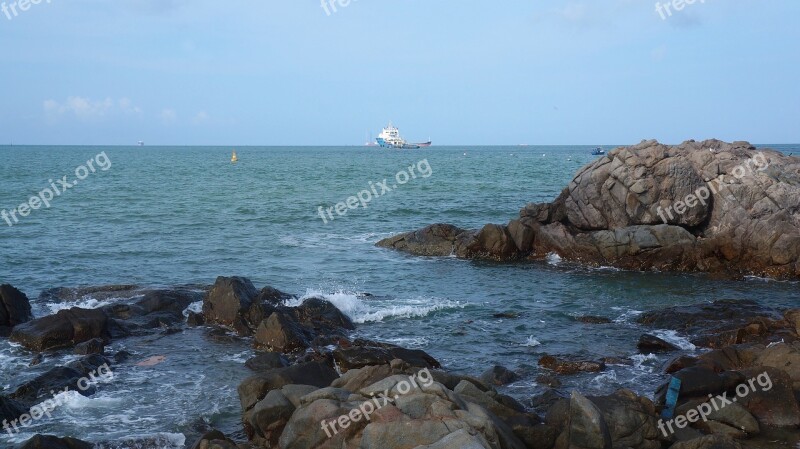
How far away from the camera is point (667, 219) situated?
3556cm

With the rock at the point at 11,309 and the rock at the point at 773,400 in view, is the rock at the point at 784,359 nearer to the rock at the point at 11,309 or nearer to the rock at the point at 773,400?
the rock at the point at 773,400

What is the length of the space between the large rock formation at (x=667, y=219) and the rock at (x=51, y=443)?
25.8m

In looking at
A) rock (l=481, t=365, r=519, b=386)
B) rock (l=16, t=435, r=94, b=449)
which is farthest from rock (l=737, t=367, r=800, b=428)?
rock (l=16, t=435, r=94, b=449)

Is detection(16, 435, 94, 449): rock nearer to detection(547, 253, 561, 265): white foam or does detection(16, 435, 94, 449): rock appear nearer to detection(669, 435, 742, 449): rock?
detection(669, 435, 742, 449): rock

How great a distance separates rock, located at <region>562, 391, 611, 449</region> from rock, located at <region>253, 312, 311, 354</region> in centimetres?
1003

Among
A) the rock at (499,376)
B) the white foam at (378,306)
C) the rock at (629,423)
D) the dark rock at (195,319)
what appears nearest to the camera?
the rock at (629,423)

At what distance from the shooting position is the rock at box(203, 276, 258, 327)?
24.7 m

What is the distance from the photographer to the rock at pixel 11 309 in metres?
24.2

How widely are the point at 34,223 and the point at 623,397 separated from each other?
142ft

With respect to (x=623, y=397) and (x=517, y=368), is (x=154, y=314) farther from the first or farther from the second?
(x=623, y=397)

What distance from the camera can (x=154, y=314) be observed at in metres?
25.6

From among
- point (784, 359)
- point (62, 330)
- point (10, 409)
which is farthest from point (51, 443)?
point (784, 359)

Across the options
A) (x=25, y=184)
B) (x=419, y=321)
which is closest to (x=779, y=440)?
(x=419, y=321)

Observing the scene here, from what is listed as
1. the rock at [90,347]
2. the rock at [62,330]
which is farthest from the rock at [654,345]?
the rock at [62,330]
